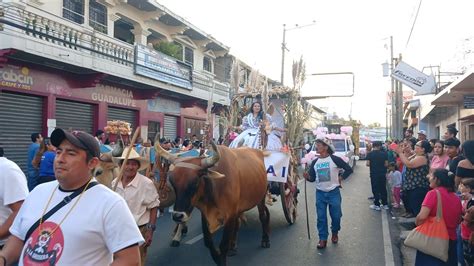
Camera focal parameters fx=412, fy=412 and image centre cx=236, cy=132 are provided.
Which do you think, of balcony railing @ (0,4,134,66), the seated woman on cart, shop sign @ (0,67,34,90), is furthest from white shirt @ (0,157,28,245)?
shop sign @ (0,67,34,90)

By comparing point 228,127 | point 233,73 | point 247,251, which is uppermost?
point 233,73

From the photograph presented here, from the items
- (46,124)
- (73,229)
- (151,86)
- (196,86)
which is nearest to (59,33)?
(46,124)

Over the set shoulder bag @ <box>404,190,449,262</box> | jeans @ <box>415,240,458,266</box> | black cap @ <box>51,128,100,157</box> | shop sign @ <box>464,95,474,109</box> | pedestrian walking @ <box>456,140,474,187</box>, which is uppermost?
shop sign @ <box>464,95,474,109</box>

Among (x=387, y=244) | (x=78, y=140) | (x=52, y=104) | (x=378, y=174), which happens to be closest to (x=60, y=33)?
(x=52, y=104)

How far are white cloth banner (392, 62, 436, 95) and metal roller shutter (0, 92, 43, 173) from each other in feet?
38.3

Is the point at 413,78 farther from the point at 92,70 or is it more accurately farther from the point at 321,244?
the point at 92,70

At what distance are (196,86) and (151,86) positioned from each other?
13.0ft

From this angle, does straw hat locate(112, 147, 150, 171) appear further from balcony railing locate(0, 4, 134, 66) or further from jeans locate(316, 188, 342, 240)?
balcony railing locate(0, 4, 134, 66)

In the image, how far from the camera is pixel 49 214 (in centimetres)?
220

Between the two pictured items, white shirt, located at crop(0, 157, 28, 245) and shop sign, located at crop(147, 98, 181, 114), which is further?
shop sign, located at crop(147, 98, 181, 114)

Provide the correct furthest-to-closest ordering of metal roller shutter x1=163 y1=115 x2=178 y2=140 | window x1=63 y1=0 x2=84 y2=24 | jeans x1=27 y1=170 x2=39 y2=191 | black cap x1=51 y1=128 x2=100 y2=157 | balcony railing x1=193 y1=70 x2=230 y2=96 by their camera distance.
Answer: balcony railing x1=193 y1=70 x2=230 y2=96 → metal roller shutter x1=163 y1=115 x2=178 y2=140 → window x1=63 y1=0 x2=84 y2=24 → jeans x1=27 y1=170 x2=39 y2=191 → black cap x1=51 y1=128 x2=100 y2=157

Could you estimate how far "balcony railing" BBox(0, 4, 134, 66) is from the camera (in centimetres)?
1081

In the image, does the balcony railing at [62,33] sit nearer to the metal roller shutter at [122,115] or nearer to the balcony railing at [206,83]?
the metal roller shutter at [122,115]

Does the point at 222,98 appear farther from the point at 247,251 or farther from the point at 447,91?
the point at 247,251
